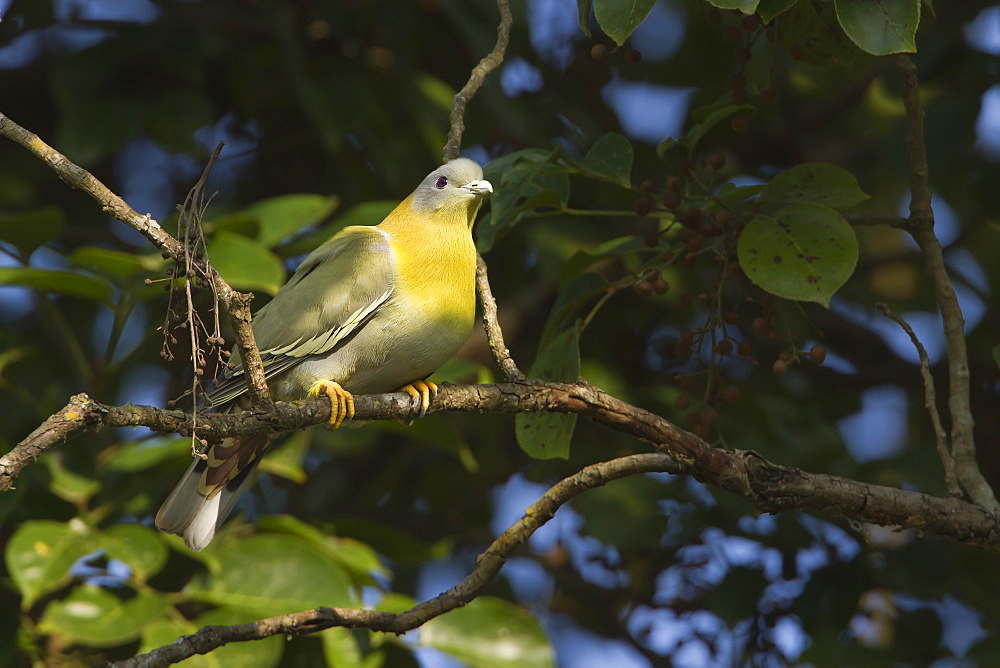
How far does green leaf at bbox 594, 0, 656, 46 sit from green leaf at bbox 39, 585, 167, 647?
204 cm

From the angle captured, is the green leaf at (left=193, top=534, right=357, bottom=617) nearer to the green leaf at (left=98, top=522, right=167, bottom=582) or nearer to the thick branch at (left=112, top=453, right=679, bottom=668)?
the green leaf at (left=98, top=522, right=167, bottom=582)

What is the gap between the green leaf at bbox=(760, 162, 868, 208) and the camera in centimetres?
221

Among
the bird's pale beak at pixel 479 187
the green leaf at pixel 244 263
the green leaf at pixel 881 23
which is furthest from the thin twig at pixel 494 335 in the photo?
the green leaf at pixel 881 23

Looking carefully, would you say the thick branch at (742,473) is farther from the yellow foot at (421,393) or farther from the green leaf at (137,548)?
the green leaf at (137,548)

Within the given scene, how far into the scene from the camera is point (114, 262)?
2902 mm

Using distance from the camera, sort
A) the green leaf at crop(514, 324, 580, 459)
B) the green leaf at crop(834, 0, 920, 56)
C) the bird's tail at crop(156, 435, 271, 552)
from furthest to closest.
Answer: the bird's tail at crop(156, 435, 271, 552) → the green leaf at crop(514, 324, 580, 459) → the green leaf at crop(834, 0, 920, 56)

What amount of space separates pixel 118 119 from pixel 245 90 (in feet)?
1.93

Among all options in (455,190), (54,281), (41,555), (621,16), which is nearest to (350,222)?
(455,190)

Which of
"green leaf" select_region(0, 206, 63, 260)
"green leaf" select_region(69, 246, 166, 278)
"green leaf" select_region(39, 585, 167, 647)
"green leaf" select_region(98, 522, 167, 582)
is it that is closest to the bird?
"green leaf" select_region(98, 522, 167, 582)

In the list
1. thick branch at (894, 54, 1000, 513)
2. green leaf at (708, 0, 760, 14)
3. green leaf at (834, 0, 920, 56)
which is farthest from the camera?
thick branch at (894, 54, 1000, 513)

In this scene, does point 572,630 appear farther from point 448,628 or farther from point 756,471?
point 756,471

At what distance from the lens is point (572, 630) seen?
487 centimetres

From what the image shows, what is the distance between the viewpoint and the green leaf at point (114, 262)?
287 centimetres

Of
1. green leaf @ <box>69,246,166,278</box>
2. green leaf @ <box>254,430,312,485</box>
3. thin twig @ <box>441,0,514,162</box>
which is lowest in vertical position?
green leaf @ <box>254,430,312,485</box>
